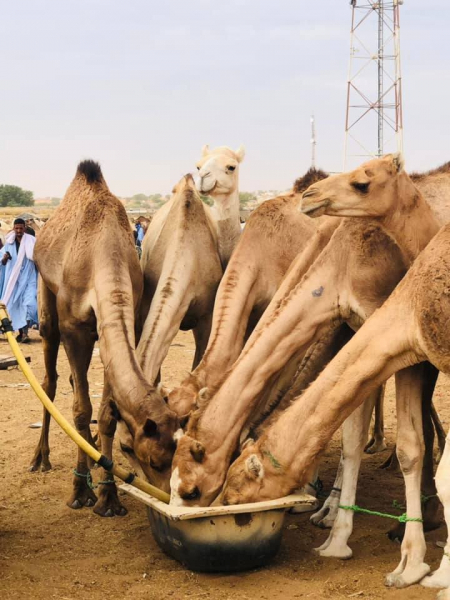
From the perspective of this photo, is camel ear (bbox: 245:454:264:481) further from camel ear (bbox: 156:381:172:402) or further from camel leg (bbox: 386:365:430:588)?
camel ear (bbox: 156:381:172:402)

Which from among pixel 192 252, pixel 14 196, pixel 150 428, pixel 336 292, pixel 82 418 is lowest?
pixel 82 418

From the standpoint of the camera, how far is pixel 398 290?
193 inches

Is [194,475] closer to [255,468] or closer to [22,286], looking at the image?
[255,468]

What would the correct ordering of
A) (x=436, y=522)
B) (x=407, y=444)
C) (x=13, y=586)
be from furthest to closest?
(x=436, y=522)
(x=407, y=444)
(x=13, y=586)

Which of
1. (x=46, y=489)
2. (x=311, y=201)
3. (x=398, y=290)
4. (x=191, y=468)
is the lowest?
(x=46, y=489)

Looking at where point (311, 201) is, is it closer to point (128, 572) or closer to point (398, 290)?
point (398, 290)

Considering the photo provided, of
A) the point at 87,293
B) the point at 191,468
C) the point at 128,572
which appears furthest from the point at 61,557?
the point at 87,293

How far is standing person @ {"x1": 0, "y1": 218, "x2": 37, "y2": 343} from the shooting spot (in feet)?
49.1

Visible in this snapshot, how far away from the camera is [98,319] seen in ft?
20.9

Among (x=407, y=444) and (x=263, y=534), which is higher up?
Result: (x=407, y=444)

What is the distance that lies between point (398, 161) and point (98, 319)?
2508 millimetres

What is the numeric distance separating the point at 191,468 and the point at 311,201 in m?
1.83

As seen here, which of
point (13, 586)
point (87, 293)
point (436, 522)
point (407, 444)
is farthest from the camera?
point (87, 293)

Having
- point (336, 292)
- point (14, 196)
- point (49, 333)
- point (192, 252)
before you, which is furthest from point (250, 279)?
point (14, 196)
